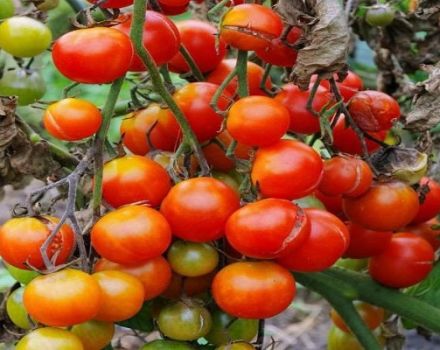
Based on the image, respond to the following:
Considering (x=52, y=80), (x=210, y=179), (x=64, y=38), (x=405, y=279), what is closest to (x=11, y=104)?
(x=64, y=38)

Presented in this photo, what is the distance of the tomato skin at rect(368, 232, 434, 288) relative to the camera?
129 centimetres

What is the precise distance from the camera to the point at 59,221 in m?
0.96

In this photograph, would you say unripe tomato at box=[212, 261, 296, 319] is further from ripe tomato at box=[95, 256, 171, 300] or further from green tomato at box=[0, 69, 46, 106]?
green tomato at box=[0, 69, 46, 106]

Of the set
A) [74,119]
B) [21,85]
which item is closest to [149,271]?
[74,119]

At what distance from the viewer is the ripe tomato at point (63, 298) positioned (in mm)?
885

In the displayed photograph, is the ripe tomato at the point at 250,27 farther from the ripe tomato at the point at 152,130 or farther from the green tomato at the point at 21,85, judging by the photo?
the green tomato at the point at 21,85

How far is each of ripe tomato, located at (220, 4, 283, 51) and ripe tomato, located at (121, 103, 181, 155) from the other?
163mm

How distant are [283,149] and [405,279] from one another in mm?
445

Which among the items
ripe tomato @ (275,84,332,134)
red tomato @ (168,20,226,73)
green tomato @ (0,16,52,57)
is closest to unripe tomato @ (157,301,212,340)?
ripe tomato @ (275,84,332,134)

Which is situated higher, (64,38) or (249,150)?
(64,38)

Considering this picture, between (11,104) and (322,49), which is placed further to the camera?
(11,104)

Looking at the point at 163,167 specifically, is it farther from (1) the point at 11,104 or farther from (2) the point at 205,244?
(1) the point at 11,104

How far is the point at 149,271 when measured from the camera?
0.98m

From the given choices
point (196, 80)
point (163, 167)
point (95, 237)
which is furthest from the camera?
point (196, 80)
